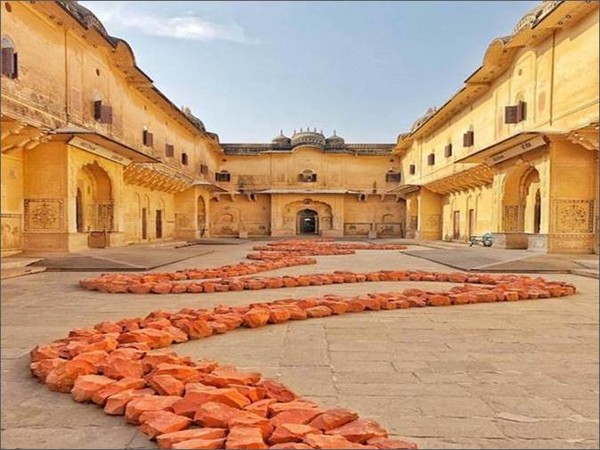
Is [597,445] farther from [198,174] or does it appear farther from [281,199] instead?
[281,199]

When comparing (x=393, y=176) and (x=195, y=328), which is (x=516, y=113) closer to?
(x=195, y=328)

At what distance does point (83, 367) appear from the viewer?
2.67m

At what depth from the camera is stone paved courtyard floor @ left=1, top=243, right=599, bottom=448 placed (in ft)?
6.79

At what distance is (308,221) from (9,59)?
28.5 m

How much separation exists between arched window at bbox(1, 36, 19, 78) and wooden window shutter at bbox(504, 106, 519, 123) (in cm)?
1468

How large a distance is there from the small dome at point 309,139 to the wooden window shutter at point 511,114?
17350 millimetres

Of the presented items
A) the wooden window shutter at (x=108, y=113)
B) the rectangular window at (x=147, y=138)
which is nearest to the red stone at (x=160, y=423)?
the wooden window shutter at (x=108, y=113)

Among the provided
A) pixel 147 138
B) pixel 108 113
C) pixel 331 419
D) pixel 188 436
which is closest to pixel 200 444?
pixel 188 436

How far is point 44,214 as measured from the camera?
11953 millimetres

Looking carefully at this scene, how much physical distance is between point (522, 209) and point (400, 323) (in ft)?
43.1

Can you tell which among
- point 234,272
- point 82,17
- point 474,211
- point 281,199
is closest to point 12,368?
point 234,272

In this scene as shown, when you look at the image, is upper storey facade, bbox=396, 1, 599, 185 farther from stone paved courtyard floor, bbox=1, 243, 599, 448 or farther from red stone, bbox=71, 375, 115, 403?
red stone, bbox=71, 375, 115, 403

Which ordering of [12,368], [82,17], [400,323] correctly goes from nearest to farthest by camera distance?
[12,368], [400,323], [82,17]

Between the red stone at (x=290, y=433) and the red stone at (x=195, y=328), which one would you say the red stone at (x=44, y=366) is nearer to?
the red stone at (x=195, y=328)
